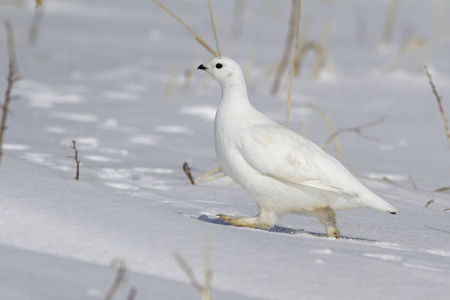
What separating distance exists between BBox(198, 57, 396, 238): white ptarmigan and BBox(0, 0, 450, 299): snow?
10 centimetres

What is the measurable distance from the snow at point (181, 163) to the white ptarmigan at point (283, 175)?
0.33 ft

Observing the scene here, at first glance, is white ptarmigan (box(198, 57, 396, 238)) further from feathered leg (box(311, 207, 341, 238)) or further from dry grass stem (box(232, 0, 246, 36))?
dry grass stem (box(232, 0, 246, 36))

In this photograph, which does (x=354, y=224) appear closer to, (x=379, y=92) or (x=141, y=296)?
(x=141, y=296)

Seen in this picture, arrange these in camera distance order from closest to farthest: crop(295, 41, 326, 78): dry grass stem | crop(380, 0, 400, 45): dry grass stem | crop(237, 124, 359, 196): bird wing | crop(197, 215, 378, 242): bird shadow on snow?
crop(237, 124, 359, 196): bird wing < crop(197, 215, 378, 242): bird shadow on snow < crop(295, 41, 326, 78): dry grass stem < crop(380, 0, 400, 45): dry grass stem

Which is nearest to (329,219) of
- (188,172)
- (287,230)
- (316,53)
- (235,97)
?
(287,230)

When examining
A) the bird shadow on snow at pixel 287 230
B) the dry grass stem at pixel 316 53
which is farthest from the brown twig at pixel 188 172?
the dry grass stem at pixel 316 53

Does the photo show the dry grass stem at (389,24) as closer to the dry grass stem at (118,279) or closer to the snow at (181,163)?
the snow at (181,163)

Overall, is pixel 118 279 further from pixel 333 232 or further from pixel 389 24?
pixel 389 24

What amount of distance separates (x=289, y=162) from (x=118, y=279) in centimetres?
99

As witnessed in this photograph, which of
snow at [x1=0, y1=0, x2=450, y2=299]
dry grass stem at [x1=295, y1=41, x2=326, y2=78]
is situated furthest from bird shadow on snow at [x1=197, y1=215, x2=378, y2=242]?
dry grass stem at [x1=295, y1=41, x2=326, y2=78]

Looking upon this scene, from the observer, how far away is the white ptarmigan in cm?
237

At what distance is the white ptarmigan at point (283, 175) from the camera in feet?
7.76

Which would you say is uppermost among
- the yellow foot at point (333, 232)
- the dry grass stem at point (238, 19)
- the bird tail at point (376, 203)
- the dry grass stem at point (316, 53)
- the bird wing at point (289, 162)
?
the dry grass stem at point (238, 19)

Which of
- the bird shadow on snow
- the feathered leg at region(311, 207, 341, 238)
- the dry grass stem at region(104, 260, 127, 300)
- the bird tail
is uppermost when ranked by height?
the bird tail
